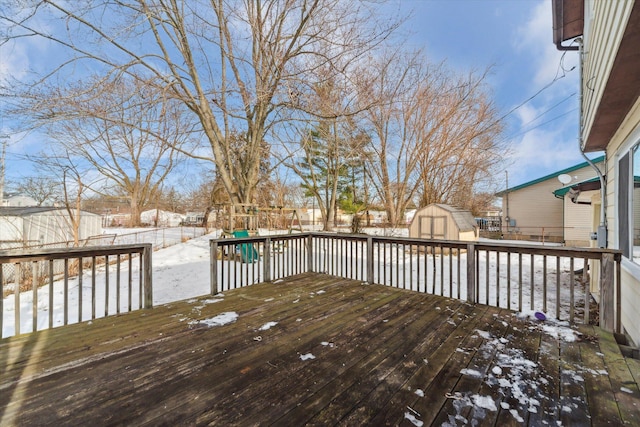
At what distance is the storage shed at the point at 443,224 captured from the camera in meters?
10.7

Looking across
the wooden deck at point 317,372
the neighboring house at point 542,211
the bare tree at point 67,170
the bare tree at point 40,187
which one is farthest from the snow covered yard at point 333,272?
the bare tree at point 40,187

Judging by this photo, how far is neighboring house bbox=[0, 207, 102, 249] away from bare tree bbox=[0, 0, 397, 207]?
238 inches

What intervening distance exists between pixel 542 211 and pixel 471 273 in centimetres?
1610

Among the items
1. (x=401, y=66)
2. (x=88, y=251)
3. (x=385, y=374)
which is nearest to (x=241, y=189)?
(x=88, y=251)

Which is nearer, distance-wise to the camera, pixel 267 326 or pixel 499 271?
pixel 267 326

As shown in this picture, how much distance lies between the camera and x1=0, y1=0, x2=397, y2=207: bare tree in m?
6.37

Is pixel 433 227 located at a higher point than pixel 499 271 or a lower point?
higher

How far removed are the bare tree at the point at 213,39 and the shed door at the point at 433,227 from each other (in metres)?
7.23

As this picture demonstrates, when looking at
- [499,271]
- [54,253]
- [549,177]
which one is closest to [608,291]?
[499,271]

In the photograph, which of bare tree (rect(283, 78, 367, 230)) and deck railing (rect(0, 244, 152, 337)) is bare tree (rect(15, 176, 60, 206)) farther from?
bare tree (rect(283, 78, 367, 230))

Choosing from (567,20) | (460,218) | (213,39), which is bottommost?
(460,218)

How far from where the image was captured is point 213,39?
8.09 m

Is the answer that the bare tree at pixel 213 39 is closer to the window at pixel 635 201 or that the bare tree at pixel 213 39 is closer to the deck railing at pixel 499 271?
the deck railing at pixel 499 271

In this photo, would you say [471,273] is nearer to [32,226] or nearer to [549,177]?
[32,226]
